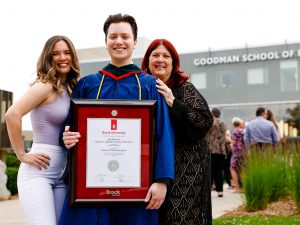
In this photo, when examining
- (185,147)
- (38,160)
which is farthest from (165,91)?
(38,160)

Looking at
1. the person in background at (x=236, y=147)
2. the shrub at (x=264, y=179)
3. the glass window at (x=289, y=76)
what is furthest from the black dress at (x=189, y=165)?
the glass window at (x=289, y=76)

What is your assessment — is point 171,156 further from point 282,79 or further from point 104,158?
point 282,79

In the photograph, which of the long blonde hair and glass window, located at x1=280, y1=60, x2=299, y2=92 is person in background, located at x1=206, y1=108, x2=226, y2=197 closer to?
the long blonde hair

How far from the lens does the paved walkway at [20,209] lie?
791cm

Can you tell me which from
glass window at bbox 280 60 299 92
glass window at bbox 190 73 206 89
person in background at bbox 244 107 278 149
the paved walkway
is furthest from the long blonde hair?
glass window at bbox 190 73 206 89

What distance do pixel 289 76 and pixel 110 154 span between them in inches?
1256

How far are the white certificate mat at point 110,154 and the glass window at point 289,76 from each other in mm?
31324

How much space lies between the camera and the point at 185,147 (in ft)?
11.4

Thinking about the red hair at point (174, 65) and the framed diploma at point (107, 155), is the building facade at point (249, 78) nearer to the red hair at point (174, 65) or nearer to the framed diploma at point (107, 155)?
the red hair at point (174, 65)

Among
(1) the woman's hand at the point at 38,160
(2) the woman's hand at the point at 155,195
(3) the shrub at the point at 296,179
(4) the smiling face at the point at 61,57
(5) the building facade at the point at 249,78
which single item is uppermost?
(5) the building facade at the point at 249,78

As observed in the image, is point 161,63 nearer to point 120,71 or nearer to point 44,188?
point 120,71

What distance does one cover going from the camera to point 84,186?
9.14 feet

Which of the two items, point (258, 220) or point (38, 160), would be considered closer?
point (38, 160)

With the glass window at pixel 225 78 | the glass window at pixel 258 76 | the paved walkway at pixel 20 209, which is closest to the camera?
the paved walkway at pixel 20 209
